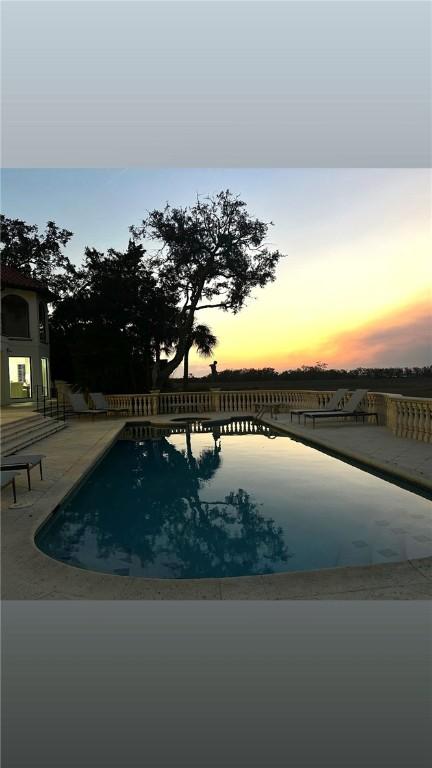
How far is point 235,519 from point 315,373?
26.8m

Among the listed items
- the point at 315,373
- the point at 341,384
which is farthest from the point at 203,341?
the point at 341,384

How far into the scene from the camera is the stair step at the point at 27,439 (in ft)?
36.1

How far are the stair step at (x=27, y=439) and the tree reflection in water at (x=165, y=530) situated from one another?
259 cm

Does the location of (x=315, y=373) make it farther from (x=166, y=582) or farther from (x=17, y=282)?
(x=166, y=582)

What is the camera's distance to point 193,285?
26.5 meters

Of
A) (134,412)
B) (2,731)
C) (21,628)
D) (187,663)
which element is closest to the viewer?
(2,731)

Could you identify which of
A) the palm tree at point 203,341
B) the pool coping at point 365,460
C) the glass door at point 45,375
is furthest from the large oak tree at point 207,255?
the pool coping at point 365,460

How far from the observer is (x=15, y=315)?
24109mm

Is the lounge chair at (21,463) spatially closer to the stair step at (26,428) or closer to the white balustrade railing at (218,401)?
the stair step at (26,428)

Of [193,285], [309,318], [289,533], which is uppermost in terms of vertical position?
[193,285]

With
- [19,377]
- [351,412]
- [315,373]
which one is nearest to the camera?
[351,412]
